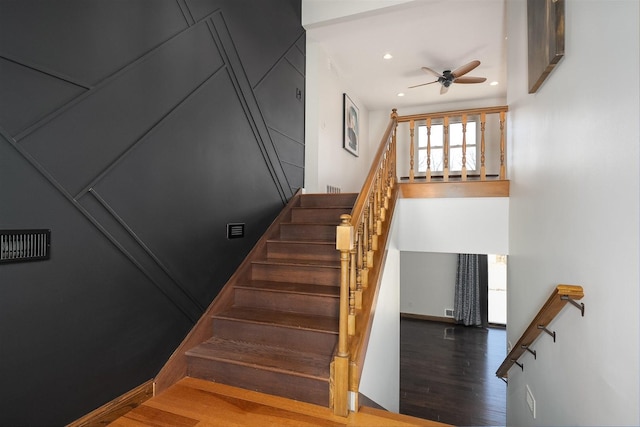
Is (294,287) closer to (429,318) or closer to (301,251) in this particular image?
(301,251)

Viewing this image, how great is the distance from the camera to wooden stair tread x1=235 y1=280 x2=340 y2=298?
2.65 meters

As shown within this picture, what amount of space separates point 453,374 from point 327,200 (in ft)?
11.1

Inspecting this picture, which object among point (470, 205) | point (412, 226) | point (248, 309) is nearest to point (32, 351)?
point (248, 309)

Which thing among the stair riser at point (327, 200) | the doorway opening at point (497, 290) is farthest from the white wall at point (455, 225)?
the doorway opening at point (497, 290)

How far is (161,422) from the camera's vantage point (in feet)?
Result: 5.94

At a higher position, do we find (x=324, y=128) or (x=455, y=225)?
(x=324, y=128)

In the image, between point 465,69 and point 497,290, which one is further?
point 497,290

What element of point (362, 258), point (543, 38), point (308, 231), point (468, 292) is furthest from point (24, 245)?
point (468, 292)

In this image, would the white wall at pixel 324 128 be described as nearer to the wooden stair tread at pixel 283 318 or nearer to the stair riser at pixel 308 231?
the stair riser at pixel 308 231

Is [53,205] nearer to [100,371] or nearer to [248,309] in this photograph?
[100,371]

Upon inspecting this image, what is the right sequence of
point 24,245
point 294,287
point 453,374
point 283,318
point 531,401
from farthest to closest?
1. point 453,374
2. point 294,287
3. point 283,318
4. point 531,401
5. point 24,245

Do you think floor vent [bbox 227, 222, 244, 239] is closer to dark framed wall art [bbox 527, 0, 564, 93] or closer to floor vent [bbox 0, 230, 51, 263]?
floor vent [bbox 0, 230, 51, 263]

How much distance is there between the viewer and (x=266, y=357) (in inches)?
Answer: 87.9

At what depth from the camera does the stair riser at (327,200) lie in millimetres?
3763
